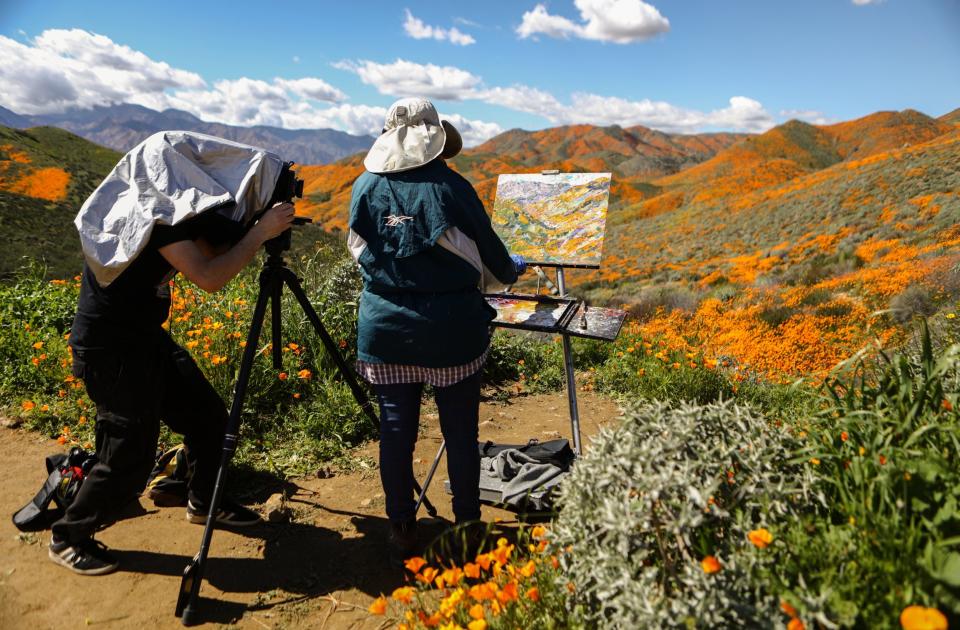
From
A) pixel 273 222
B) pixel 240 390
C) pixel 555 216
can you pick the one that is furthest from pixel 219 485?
pixel 555 216

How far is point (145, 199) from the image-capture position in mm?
2107

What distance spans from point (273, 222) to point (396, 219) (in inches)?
22.0

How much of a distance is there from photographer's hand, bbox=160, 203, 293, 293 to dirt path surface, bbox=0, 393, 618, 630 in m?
1.39

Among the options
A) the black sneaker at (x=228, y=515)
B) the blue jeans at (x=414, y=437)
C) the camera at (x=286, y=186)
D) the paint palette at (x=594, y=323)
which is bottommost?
the black sneaker at (x=228, y=515)

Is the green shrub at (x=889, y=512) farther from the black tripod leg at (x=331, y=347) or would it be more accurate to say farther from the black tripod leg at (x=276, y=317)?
the black tripod leg at (x=276, y=317)

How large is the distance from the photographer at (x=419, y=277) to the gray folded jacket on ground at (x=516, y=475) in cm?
73

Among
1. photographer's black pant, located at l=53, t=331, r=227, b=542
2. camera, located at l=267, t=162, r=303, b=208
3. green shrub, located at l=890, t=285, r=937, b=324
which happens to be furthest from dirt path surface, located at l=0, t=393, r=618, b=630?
green shrub, located at l=890, t=285, r=937, b=324

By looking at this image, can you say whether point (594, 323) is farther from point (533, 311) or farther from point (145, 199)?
point (145, 199)

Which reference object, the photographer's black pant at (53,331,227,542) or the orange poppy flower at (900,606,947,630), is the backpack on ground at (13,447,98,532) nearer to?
the photographer's black pant at (53,331,227,542)

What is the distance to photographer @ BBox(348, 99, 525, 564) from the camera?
227cm

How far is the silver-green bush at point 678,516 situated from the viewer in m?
1.43

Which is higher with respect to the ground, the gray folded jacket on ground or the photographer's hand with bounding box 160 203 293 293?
the photographer's hand with bounding box 160 203 293 293

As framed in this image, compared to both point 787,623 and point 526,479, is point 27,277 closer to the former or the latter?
point 526,479

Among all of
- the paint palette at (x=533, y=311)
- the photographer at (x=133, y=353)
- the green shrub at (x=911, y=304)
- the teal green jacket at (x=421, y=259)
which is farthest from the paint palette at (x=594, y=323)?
the green shrub at (x=911, y=304)
